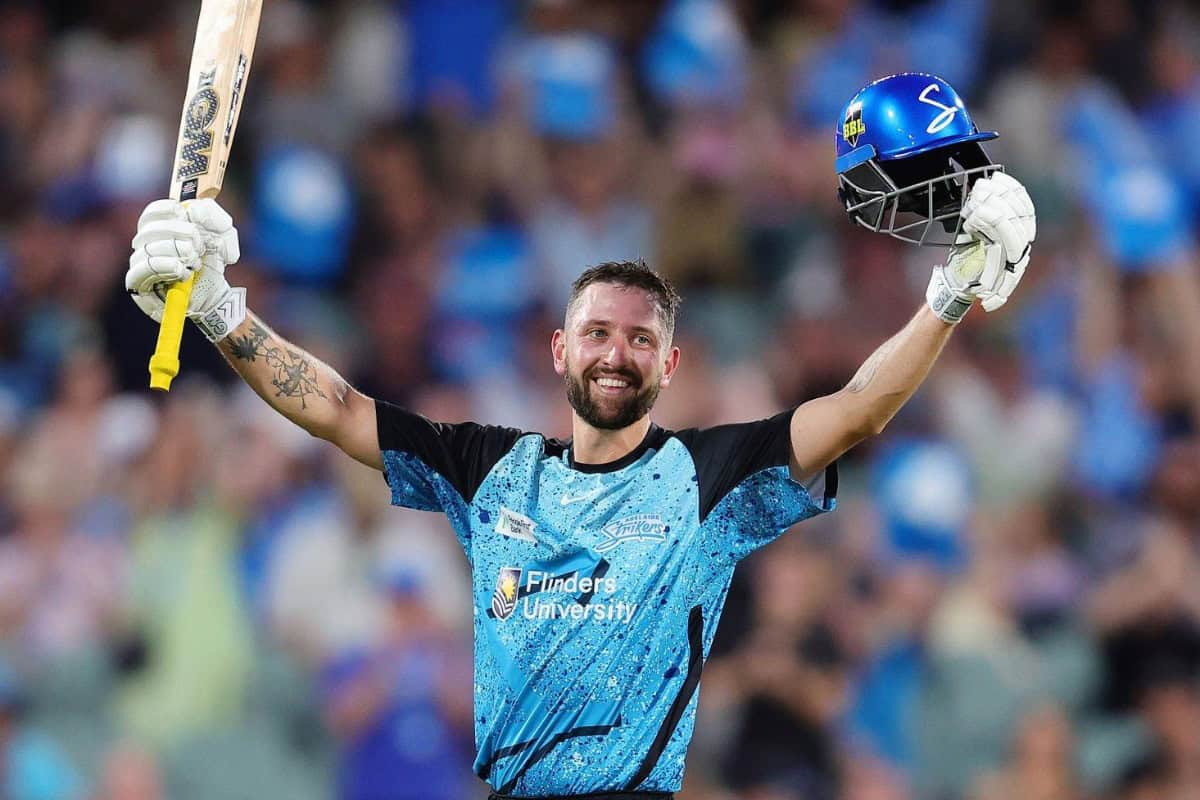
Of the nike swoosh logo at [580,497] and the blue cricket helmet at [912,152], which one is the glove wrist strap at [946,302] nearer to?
the blue cricket helmet at [912,152]

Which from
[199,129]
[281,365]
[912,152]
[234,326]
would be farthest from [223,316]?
[912,152]

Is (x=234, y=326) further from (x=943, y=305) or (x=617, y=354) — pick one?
(x=943, y=305)

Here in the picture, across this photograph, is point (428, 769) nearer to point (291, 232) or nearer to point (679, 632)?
point (291, 232)

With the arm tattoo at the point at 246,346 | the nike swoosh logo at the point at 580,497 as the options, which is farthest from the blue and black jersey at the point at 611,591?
the arm tattoo at the point at 246,346

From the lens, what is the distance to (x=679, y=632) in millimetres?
5062

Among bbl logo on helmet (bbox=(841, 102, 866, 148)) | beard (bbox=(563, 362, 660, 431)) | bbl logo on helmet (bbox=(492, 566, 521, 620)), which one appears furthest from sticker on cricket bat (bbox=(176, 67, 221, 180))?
bbl logo on helmet (bbox=(841, 102, 866, 148))

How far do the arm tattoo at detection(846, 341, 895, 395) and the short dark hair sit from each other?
64cm

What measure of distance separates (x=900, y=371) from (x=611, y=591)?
40.2 inches

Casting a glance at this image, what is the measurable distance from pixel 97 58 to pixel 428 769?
211 inches

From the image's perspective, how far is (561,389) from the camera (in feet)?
34.0

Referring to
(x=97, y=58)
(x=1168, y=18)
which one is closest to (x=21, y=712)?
(x=97, y=58)

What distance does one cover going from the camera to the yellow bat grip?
4.98 meters

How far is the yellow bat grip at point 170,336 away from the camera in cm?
498

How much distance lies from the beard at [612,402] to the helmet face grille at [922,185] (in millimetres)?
804
